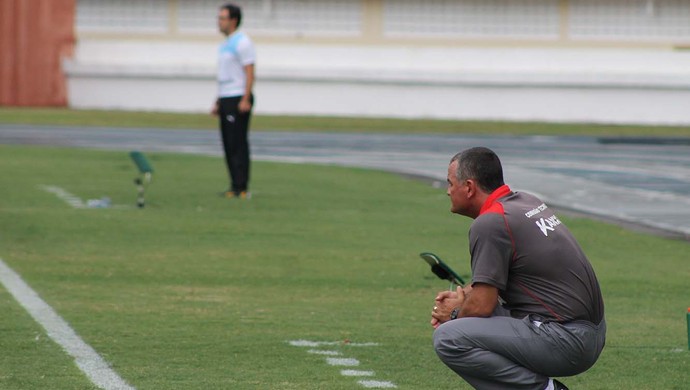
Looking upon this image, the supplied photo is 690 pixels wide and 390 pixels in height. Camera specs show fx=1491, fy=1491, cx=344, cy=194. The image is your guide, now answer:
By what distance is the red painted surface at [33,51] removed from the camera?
39375 mm

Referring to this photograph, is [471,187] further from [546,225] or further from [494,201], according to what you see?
[546,225]

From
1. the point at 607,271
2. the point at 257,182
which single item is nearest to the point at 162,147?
the point at 257,182

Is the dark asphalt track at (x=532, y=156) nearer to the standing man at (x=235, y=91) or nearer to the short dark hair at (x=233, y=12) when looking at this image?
the standing man at (x=235, y=91)

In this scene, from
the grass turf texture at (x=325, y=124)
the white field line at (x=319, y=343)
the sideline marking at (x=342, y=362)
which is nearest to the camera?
the sideline marking at (x=342, y=362)

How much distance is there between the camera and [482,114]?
40281mm

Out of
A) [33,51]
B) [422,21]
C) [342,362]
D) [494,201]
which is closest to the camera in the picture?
[494,201]

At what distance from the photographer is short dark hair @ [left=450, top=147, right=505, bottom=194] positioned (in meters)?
6.12

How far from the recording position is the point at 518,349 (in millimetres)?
6137

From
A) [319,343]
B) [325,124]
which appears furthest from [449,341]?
[325,124]

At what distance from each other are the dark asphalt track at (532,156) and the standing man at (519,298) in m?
8.36

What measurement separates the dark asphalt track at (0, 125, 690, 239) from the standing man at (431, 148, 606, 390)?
8357 mm

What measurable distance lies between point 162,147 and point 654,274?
50.2ft

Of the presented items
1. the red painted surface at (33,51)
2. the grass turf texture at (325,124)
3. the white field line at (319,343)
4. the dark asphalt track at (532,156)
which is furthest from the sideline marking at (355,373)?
the red painted surface at (33,51)

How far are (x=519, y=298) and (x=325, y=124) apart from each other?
96.0ft
